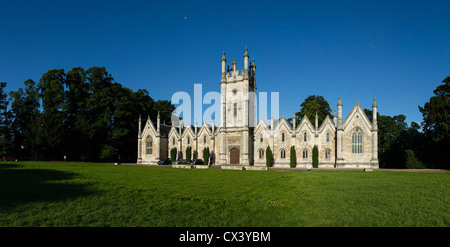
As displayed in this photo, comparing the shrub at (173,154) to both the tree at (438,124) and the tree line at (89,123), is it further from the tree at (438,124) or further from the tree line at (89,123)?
the tree at (438,124)

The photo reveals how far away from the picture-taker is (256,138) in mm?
50594

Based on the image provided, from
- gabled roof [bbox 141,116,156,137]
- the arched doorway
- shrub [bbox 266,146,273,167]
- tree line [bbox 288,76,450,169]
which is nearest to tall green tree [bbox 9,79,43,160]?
gabled roof [bbox 141,116,156,137]

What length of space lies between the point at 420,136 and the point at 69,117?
66909 millimetres

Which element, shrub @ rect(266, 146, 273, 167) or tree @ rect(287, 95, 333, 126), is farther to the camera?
tree @ rect(287, 95, 333, 126)

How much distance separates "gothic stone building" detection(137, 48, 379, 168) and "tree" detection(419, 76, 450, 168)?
25.8 ft

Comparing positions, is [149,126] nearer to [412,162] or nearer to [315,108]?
[315,108]

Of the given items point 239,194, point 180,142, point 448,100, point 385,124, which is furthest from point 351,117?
point 239,194

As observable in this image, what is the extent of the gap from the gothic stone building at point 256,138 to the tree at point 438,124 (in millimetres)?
7878

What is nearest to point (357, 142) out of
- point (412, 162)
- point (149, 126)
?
point (412, 162)

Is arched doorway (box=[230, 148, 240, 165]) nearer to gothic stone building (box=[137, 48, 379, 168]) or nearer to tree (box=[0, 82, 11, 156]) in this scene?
gothic stone building (box=[137, 48, 379, 168])

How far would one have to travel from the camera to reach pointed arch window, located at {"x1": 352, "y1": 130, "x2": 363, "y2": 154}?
142 ft
